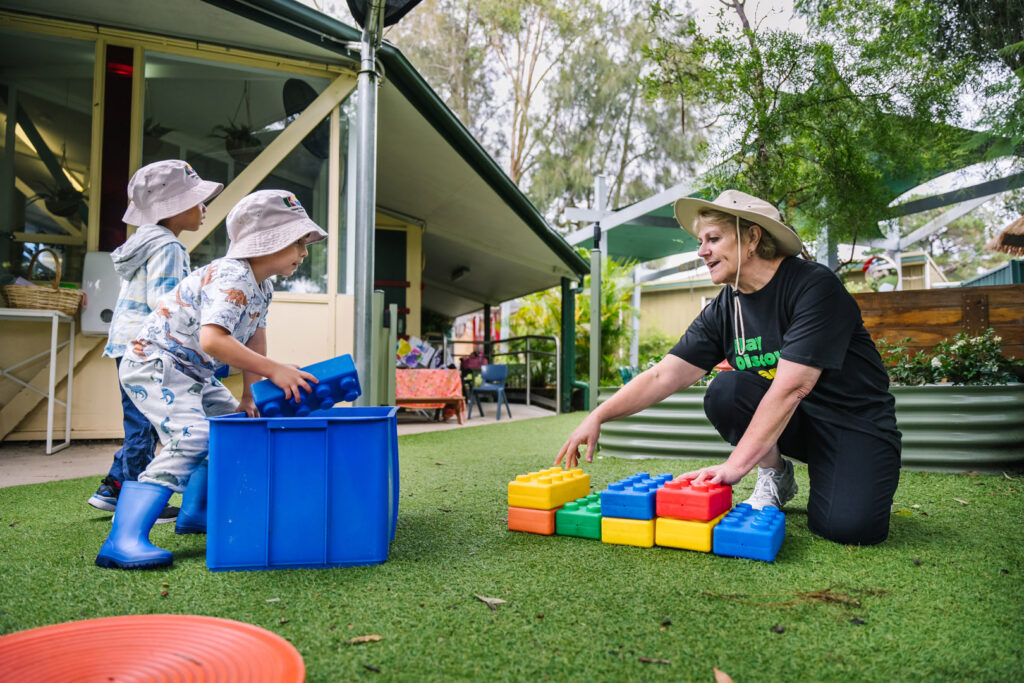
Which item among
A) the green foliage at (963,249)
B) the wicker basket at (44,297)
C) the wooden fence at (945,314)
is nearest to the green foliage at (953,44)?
the wooden fence at (945,314)

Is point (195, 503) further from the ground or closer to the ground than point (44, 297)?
closer to the ground

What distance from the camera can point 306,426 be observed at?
1.89m

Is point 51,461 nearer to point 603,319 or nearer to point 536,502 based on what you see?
point 536,502

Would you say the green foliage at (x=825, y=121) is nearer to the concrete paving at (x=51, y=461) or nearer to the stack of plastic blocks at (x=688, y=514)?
the stack of plastic blocks at (x=688, y=514)

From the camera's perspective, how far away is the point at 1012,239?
8078mm

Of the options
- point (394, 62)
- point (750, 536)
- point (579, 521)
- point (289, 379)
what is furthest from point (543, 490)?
point (394, 62)

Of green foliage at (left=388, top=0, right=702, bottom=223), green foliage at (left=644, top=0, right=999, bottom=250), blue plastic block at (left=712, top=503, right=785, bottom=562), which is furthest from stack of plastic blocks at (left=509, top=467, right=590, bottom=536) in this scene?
green foliage at (left=388, top=0, right=702, bottom=223)

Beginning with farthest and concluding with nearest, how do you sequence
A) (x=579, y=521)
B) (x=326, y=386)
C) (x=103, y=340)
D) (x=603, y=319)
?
(x=603, y=319) < (x=103, y=340) < (x=579, y=521) < (x=326, y=386)

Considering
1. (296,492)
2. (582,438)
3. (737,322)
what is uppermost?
(737,322)

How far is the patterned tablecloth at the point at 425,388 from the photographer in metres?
7.20

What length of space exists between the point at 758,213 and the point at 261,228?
64.9 inches

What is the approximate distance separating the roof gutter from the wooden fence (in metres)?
3.90

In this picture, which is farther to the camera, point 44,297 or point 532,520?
point 44,297

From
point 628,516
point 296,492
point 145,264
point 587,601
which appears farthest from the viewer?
point 145,264
